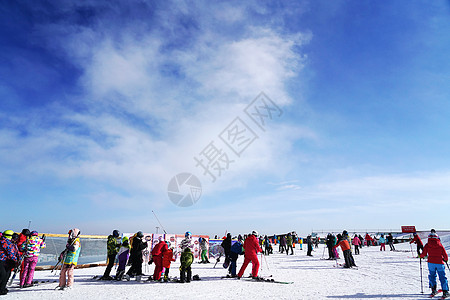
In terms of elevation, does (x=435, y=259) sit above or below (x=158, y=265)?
above

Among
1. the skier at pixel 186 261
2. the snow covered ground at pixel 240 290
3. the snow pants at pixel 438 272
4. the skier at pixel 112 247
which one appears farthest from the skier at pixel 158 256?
the snow pants at pixel 438 272

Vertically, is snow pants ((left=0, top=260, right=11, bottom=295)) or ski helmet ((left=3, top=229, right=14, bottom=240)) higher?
ski helmet ((left=3, top=229, right=14, bottom=240))

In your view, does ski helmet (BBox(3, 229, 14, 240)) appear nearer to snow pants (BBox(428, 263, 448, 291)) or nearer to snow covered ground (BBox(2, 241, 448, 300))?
snow covered ground (BBox(2, 241, 448, 300))

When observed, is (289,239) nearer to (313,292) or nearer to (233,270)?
(233,270)

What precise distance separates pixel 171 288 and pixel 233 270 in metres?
3.09

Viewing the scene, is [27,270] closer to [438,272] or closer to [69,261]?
[69,261]

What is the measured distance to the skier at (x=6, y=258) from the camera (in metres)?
7.49

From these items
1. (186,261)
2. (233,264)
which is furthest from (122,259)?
(233,264)

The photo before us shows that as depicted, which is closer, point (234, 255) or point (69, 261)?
point (69, 261)

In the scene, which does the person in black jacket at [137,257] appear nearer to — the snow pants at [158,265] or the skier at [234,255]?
the snow pants at [158,265]

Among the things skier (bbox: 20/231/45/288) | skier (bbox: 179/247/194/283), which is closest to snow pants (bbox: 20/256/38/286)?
skier (bbox: 20/231/45/288)

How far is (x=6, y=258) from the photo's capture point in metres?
7.70

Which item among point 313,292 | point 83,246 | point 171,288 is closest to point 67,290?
point 171,288

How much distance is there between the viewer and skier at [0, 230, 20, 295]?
749 cm
